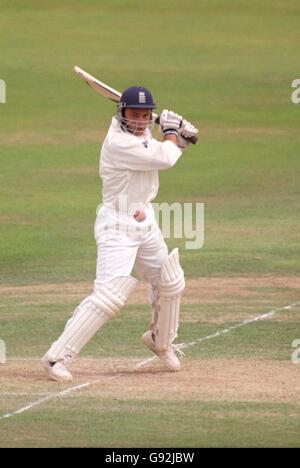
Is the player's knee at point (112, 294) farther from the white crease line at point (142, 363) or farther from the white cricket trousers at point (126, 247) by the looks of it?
the white crease line at point (142, 363)

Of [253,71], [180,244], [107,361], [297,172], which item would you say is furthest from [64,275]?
[253,71]

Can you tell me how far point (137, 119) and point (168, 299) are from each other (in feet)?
4.37

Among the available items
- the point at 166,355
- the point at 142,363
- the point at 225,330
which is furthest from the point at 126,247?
the point at 225,330

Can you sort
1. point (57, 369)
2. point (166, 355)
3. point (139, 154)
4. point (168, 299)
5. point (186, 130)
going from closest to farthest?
1. point (57, 369)
2. point (139, 154)
3. point (168, 299)
4. point (166, 355)
5. point (186, 130)

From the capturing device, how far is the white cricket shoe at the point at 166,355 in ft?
37.6

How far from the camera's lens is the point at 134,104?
11.2 metres

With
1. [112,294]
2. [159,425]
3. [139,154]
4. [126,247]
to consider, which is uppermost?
[139,154]

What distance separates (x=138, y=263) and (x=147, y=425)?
2027 millimetres

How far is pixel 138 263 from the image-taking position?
452 inches

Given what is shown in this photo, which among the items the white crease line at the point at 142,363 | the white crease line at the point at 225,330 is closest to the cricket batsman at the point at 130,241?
the white crease line at the point at 142,363

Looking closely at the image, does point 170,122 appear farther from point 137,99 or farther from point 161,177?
point 161,177

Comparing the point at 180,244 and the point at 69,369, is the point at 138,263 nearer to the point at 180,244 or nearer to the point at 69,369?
the point at 69,369

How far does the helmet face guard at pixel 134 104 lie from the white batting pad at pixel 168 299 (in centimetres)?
96
